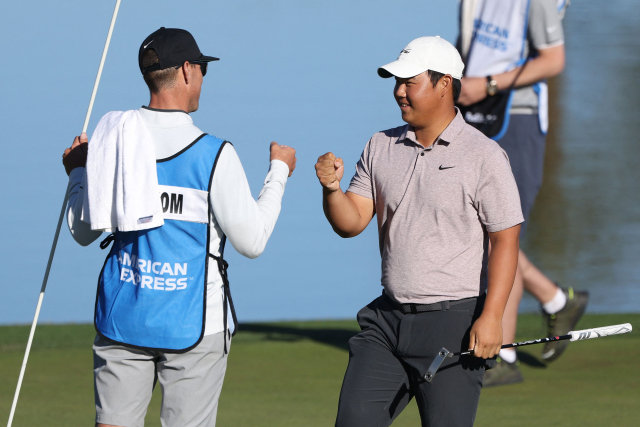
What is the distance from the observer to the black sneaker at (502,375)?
451cm

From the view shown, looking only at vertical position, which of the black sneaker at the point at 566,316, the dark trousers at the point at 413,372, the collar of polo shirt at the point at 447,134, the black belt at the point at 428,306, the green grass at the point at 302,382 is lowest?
the green grass at the point at 302,382

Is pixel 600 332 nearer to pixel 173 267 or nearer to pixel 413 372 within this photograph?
pixel 413 372

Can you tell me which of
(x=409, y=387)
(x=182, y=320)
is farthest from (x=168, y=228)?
(x=409, y=387)

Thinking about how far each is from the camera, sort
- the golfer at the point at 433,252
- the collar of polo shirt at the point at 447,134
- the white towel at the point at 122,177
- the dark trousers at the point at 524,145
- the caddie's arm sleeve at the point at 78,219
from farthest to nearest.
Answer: the dark trousers at the point at 524,145 < the collar of polo shirt at the point at 447,134 < the golfer at the point at 433,252 < the caddie's arm sleeve at the point at 78,219 < the white towel at the point at 122,177

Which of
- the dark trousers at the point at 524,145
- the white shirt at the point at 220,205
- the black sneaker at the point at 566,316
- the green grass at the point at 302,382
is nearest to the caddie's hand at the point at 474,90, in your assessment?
the dark trousers at the point at 524,145

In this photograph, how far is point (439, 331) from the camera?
2592mm

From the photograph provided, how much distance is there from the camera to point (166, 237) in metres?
2.31

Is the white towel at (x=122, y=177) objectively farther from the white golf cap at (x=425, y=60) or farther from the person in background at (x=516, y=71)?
the person in background at (x=516, y=71)

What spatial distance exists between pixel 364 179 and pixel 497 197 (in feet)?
1.66

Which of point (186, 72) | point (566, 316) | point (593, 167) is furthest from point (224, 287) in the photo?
point (593, 167)

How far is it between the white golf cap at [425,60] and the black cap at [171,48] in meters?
0.63

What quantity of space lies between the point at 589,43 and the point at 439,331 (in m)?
5.72

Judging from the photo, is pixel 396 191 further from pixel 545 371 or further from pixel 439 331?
pixel 545 371

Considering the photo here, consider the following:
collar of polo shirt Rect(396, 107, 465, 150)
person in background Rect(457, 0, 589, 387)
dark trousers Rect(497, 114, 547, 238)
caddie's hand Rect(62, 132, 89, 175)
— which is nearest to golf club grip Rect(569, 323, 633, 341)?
collar of polo shirt Rect(396, 107, 465, 150)
